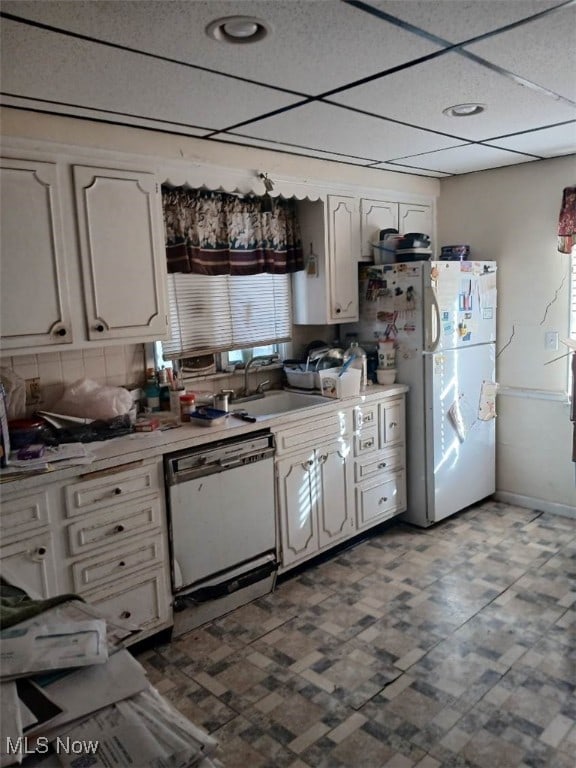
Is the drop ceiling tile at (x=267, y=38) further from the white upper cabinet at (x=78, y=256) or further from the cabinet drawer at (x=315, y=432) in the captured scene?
the cabinet drawer at (x=315, y=432)

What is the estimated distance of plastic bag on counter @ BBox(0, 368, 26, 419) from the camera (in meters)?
2.49

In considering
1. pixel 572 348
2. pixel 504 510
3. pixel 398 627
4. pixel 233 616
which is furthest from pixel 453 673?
pixel 572 348

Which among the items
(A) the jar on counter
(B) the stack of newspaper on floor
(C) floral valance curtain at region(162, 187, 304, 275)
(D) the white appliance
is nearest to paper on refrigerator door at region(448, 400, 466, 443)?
(D) the white appliance

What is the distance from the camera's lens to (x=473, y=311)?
12.5 ft

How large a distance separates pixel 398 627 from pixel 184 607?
0.99 m

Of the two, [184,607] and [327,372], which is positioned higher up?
[327,372]

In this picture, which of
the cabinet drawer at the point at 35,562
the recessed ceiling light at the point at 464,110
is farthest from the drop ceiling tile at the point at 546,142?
the cabinet drawer at the point at 35,562

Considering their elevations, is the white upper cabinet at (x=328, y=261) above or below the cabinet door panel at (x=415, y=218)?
below

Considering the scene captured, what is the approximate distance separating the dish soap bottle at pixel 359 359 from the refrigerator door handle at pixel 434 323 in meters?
0.40

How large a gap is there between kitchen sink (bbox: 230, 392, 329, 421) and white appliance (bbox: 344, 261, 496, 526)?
2.24 ft

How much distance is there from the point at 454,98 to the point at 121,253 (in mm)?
1547

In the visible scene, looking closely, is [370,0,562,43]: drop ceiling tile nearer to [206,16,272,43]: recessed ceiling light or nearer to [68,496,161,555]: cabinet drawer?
[206,16,272,43]: recessed ceiling light

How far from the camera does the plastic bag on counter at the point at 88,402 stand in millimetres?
2635

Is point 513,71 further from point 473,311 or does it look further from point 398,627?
point 398,627
